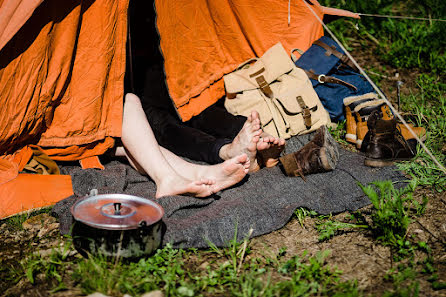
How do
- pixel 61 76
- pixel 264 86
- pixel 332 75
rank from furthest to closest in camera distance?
pixel 332 75 < pixel 264 86 < pixel 61 76

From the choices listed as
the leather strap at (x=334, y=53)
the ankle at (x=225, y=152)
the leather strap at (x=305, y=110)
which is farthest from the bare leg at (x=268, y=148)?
the leather strap at (x=334, y=53)

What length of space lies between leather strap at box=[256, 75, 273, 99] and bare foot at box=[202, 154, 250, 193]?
2.26 feet

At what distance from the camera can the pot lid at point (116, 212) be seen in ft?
5.36

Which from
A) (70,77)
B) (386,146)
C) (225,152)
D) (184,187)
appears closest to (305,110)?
(386,146)

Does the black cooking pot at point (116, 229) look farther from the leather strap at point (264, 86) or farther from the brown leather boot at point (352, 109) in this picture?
the brown leather boot at point (352, 109)

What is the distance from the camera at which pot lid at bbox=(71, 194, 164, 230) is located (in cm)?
163

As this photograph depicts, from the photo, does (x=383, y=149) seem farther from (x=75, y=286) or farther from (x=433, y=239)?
(x=75, y=286)

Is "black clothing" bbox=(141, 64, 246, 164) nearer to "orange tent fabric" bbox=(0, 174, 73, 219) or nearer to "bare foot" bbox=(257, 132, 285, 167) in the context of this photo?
"bare foot" bbox=(257, 132, 285, 167)

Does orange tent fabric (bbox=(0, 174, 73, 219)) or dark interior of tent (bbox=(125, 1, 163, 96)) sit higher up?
dark interior of tent (bbox=(125, 1, 163, 96))

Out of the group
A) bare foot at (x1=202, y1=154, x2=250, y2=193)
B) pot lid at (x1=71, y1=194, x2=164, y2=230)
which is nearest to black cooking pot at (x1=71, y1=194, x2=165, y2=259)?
pot lid at (x1=71, y1=194, x2=164, y2=230)

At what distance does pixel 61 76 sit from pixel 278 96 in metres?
1.24

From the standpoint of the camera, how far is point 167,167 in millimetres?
2160

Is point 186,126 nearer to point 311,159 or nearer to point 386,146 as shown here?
point 311,159

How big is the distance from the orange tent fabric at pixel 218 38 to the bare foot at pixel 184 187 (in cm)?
70
